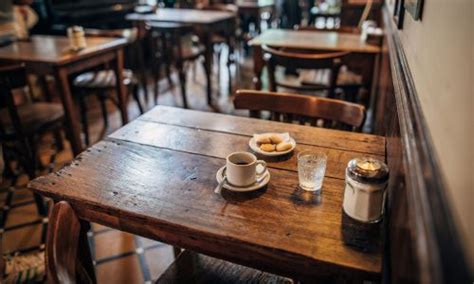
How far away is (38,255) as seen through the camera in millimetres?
1951

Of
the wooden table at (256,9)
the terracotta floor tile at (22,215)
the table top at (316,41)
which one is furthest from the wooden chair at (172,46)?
the wooden table at (256,9)

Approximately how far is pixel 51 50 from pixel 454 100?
2714mm

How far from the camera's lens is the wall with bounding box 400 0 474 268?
1.43 ft

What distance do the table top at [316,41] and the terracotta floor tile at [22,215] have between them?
6.03ft

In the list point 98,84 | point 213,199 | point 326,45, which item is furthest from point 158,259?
point 326,45

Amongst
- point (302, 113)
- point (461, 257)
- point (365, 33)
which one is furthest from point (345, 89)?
point (461, 257)

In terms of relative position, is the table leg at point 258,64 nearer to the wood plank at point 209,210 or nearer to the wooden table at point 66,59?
the wooden table at point 66,59

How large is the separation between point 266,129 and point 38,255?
1.42 m

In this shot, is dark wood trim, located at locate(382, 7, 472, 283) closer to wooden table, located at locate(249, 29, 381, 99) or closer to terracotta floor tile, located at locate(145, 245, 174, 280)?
terracotta floor tile, located at locate(145, 245, 174, 280)

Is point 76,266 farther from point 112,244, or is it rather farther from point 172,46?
point 172,46

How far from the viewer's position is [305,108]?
5.18ft

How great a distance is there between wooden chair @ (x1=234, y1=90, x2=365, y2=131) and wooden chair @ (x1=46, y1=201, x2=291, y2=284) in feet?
2.24

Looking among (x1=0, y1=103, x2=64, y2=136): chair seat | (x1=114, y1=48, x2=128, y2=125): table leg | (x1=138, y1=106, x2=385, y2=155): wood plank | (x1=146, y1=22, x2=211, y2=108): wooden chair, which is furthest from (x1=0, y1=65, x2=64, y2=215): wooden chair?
(x1=146, y1=22, x2=211, y2=108): wooden chair

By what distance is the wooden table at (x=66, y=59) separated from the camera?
239cm
